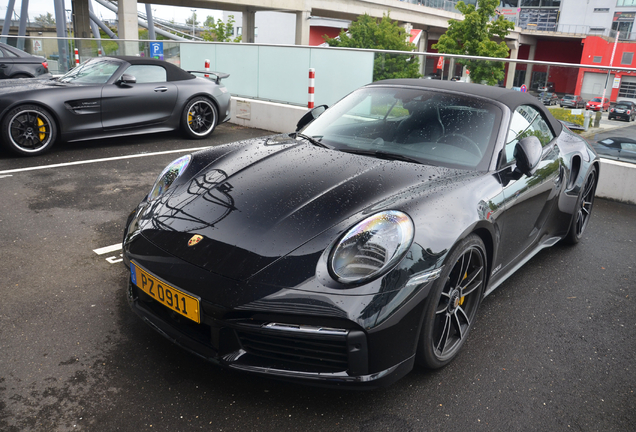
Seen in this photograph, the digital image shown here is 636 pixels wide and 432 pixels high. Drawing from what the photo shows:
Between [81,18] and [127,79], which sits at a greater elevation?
[81,18]

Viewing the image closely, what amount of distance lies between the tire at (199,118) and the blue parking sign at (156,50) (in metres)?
6.21

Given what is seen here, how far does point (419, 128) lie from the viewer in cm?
324

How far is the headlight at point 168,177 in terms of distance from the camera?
3037 mm

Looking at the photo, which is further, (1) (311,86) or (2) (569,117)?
(1) (311,86)

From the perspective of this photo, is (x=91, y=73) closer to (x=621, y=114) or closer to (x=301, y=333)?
(x=301, y=333)

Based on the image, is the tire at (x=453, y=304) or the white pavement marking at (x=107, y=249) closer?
the tire at (x=453, y=304)

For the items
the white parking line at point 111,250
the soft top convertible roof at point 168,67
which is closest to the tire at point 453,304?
the white parking line at point 111,250

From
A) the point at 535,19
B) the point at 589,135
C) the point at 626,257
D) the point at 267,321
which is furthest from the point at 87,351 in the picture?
the point at 535,19

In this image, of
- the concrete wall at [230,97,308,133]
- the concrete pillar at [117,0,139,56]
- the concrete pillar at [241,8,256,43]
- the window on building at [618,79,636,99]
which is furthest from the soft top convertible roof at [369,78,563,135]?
the concrete pillar at [241,8,256,43]

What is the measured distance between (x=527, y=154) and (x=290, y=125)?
6.56 metres

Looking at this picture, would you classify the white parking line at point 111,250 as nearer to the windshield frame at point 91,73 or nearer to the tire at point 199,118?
the windshield frame at point 91,73

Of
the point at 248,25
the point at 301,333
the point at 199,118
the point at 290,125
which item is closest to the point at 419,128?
the point at 301,333

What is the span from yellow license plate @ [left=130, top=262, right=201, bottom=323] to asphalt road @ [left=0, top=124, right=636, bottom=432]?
385mm

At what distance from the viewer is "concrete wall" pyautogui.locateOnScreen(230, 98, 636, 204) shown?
599 centimetres
